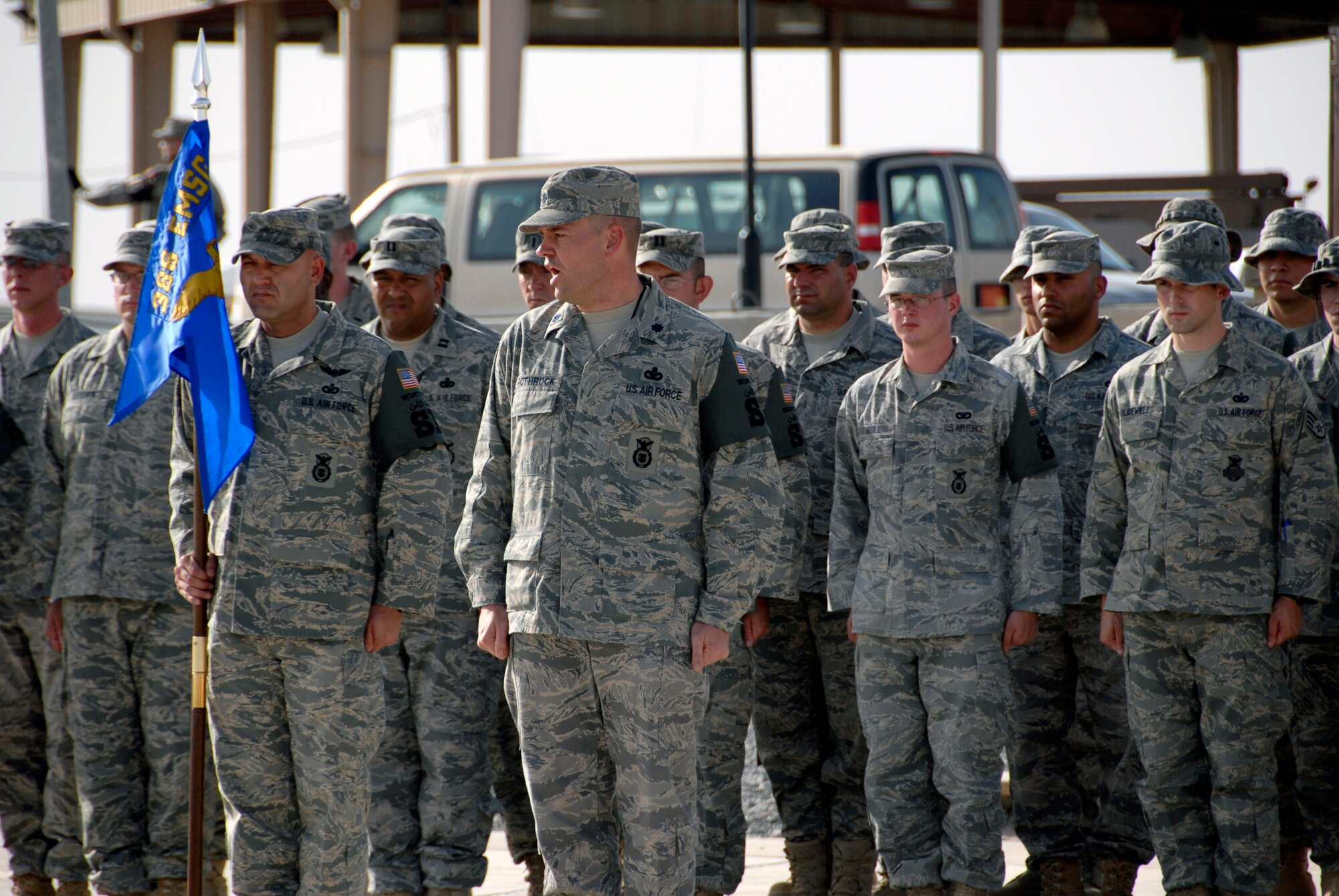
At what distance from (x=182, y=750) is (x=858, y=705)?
2.47 m

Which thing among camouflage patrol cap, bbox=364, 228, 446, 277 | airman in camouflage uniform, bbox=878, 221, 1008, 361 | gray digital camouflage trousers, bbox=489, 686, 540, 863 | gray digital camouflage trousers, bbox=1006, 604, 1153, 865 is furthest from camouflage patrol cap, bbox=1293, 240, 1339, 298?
gray digital camouflage trousers, bbox=489, 686, 540, 863

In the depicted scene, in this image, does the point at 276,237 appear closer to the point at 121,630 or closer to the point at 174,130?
the point at 121,630

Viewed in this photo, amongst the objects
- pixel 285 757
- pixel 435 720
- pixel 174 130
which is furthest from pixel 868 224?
pixel 285 757

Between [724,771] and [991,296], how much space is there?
817cm

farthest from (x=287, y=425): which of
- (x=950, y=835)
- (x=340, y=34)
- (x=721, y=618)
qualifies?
(x=340, y=34)

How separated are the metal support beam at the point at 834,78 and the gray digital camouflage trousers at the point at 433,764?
2188 cm

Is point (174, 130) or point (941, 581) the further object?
point (174, 130)

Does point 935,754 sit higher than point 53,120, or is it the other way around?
point 53,120

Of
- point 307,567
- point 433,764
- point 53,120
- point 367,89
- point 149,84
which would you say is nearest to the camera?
point 307,567

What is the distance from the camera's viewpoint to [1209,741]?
533cm

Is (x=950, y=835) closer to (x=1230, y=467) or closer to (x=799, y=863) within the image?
(x=799, y=863)

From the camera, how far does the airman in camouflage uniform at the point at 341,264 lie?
22.7 ft

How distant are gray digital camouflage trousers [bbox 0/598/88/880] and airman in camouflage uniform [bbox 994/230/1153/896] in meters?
3.60

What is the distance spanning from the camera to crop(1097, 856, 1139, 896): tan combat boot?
5867 millimetres
